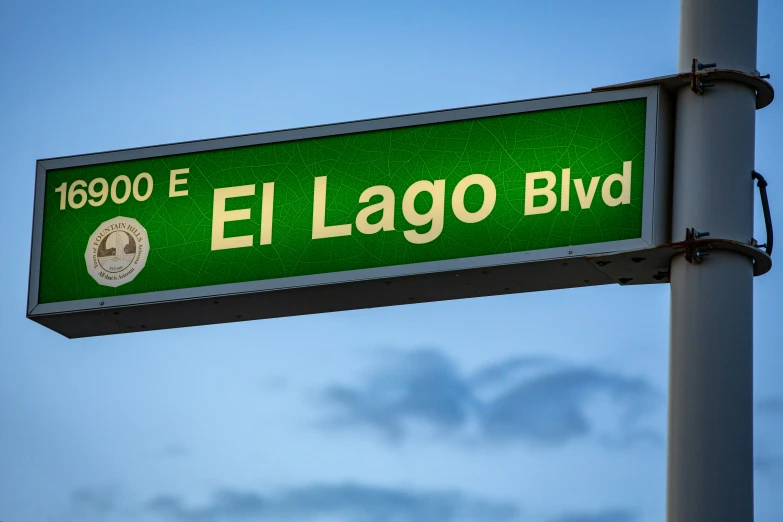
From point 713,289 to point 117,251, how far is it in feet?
8.60

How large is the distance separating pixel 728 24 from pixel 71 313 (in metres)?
3.01

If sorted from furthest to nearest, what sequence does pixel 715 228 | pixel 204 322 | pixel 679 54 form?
pixel 204 322 < pixel 679 54 < pixel 715 228

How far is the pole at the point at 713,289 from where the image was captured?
16.3ft

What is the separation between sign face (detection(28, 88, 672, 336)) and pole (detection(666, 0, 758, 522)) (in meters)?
0.18

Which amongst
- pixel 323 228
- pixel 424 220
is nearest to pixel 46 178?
pixel 323 228

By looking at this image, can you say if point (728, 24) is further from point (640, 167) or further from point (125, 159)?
point (125, 159)

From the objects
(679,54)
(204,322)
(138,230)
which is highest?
(679,54)

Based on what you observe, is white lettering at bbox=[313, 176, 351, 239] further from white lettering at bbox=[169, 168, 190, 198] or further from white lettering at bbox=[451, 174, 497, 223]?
white lettering at bbox=[169, 168, 190, 198]

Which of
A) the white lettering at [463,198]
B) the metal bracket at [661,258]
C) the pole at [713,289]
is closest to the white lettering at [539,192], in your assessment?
the white lettering at [463,198]

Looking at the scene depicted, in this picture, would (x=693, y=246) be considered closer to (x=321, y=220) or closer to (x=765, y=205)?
(x=765, y=205)

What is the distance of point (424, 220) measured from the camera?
5.85 meters

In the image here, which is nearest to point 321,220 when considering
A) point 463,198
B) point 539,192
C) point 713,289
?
point 463,198

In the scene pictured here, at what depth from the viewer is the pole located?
16.3ft

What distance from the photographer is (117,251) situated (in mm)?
6410
